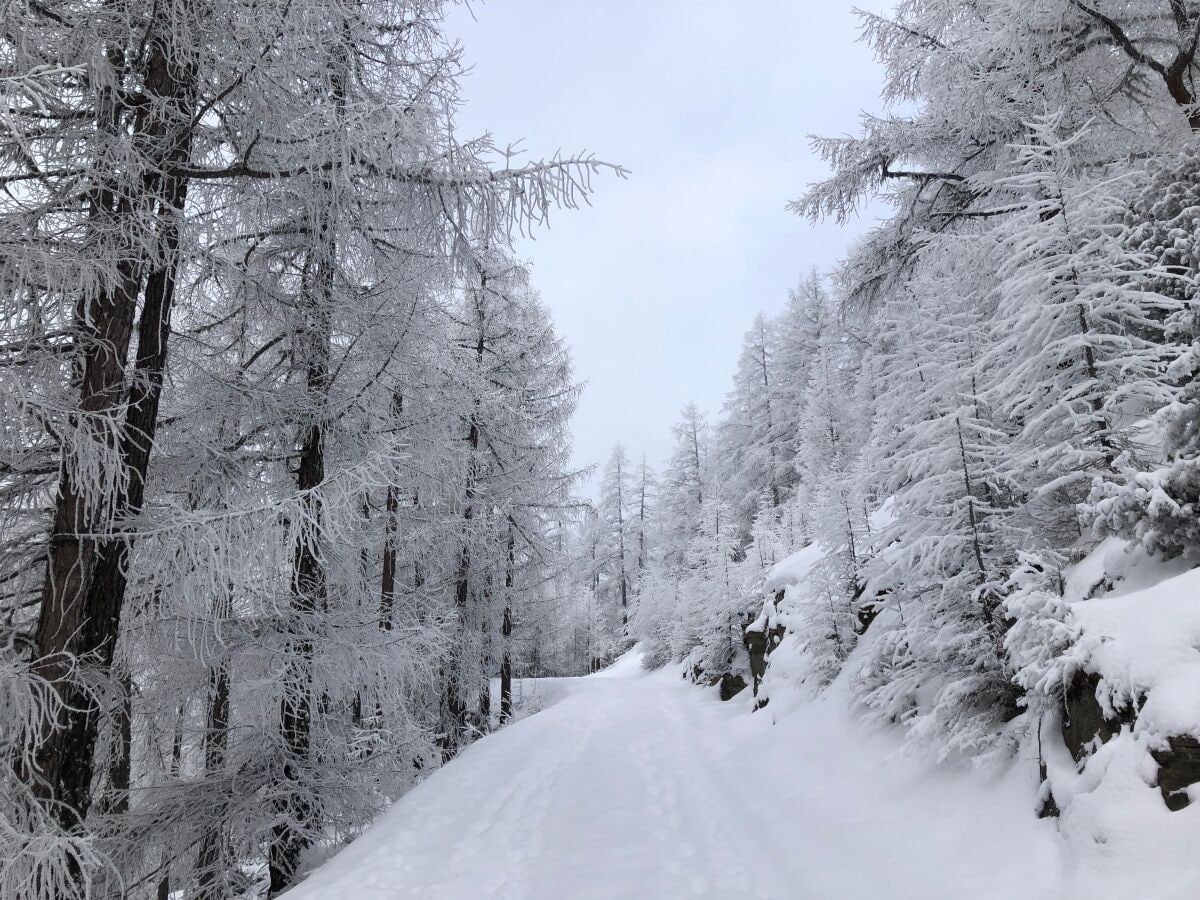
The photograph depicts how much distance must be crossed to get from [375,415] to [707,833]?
5.41 meters

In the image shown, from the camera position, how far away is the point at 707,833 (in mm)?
5703

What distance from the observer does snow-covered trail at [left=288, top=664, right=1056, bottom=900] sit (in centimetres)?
415

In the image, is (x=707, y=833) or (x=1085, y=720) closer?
(x=1085, y=720)

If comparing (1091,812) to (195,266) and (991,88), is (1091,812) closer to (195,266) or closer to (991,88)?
(195,266)

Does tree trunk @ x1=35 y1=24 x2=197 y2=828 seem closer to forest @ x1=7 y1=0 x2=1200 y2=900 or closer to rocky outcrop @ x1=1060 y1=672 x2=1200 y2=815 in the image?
forest @ x1=7 y1=0 x2=1200 y2=900

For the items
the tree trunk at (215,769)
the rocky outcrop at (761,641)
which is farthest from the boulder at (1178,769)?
the rocky outcrop at (761,641)

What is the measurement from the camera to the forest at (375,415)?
346 centimetres

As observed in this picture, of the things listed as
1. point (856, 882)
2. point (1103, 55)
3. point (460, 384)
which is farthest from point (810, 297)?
point (856, 882)

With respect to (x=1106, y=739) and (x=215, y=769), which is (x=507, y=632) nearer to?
(x=215, y=769)

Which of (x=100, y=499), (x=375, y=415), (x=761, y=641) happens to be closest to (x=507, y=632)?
(x=761, y=641)

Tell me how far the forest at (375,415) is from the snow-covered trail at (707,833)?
0.36 m

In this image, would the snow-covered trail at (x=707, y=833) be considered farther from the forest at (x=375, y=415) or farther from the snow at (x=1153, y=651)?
the snow at (x=1153, y=651)

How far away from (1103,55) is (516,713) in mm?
18762

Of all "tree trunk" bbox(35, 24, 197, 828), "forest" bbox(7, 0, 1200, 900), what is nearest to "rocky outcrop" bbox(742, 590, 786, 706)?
"forest" bbox(7, 0, 1200, 900)
